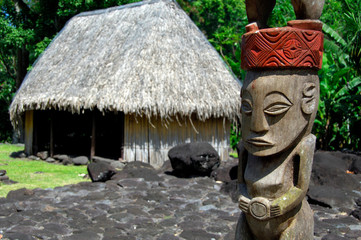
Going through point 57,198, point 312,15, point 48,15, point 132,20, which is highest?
point 48,15

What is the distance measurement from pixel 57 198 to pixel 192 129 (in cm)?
491

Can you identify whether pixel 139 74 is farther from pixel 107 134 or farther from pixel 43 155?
pixel 107 134

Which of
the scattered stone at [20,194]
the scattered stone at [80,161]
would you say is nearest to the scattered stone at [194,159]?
the scattered stone at [20,194]

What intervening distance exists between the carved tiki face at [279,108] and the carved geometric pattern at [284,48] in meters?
0.08

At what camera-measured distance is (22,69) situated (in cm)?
1755

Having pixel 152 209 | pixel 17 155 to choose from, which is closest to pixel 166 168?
pixel 152 209

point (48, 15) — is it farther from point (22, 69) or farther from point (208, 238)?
point (208, 238)

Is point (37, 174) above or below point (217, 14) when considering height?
below

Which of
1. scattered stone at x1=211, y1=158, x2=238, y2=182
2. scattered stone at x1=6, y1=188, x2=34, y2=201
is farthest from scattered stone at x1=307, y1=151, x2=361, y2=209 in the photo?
scattered stone at x1=6, y1=188, x2=34, y2=201

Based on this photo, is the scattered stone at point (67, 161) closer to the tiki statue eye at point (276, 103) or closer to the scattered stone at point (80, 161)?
the scattered stone at point (80, 161)

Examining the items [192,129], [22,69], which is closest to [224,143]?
[192,129]

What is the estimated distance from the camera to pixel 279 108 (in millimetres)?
2836

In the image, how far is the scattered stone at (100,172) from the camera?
8.12 m

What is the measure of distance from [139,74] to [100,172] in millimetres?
3015
